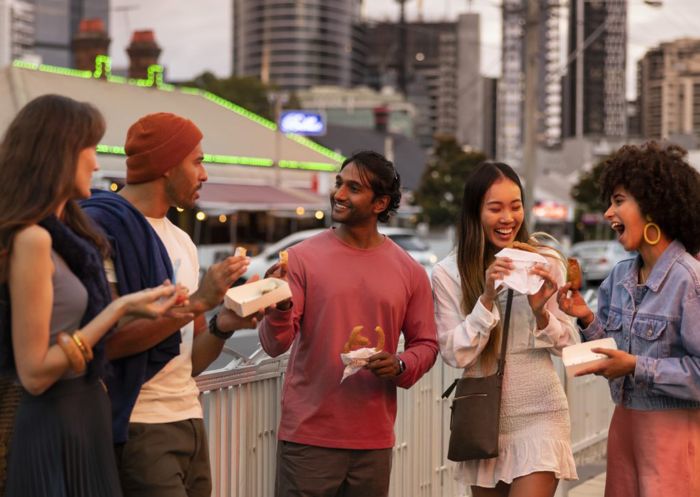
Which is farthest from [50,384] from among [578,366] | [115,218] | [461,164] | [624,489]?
[461,164]

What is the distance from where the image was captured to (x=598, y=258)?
1371 inches

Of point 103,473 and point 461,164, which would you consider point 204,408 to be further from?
point 461,164

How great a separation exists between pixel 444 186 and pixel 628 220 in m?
54.0

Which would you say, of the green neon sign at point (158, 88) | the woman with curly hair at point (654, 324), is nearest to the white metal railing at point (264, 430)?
the woman with curly hair at point (654, 324)

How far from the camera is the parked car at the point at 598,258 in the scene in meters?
34.4

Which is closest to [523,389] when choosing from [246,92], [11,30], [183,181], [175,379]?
[175,379]

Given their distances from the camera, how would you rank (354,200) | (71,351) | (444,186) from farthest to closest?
(444,186), (354,200), (71,351)

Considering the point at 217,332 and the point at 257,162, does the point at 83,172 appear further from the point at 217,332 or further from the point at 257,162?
the point at 257,162

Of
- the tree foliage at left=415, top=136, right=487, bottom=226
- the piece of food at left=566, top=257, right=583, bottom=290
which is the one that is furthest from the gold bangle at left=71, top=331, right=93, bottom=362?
the tree foliage at left=415, top=136, right=487, bottom=226

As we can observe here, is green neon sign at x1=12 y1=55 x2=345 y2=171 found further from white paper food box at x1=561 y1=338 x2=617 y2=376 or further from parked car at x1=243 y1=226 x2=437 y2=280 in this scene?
white paper food box at x1=561 y1=338 x2=617 y2=376

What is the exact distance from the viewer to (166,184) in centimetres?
357

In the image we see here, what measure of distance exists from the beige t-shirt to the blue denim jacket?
154cm

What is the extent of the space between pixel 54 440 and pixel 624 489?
2.26 metres

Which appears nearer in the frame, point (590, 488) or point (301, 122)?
point (590, 488)
